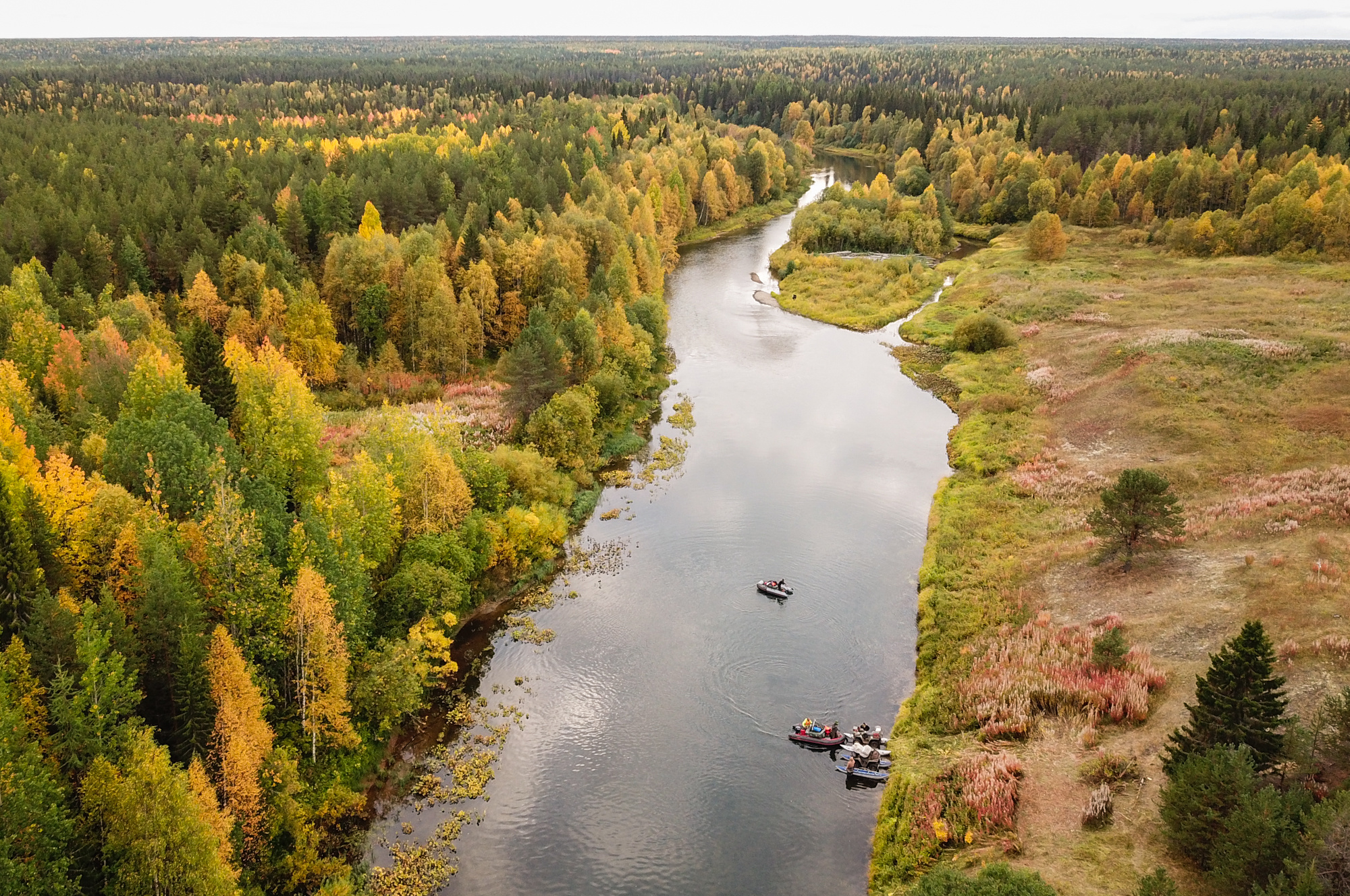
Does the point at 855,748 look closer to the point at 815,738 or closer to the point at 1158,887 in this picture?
the point at 815,738

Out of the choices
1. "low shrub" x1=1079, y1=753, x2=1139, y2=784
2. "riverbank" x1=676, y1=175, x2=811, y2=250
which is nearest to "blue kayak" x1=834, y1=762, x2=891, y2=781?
"low shrub" x1=1079, y1=753, x2=1139, y2=784

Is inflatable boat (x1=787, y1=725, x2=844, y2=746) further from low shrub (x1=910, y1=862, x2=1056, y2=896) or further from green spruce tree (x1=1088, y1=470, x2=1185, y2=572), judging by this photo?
green spruce tree (x1=1088, y1=470, x2=1185, y2=572)

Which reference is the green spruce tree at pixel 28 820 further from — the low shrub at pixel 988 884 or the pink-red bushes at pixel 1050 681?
the pink-red bushes at pixel 1050 681

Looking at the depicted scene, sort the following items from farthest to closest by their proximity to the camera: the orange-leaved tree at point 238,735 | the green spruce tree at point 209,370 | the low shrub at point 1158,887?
the green spruce tree at point 209,370 < the orange-leaved tree at point 238,735 < the low shrub at point 1158,887

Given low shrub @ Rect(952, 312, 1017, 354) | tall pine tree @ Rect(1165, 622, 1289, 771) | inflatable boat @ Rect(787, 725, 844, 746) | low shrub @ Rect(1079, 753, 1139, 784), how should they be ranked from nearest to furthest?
1. tall pine tree @ Rect(1165, 622, 1289, 771)
2. low shrub @ Rect(1079, 753, 1139, 784)
3. inflatable boat @ Rect(787, 725, 844, 746)
4. low shrub @ Rect(952, 312, 1017, 354)

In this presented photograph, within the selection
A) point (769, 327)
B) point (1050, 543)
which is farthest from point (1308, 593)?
point (769, 327)

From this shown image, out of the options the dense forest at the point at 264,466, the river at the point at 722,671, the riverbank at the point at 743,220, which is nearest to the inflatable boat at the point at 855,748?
the river at the point at 722,671
